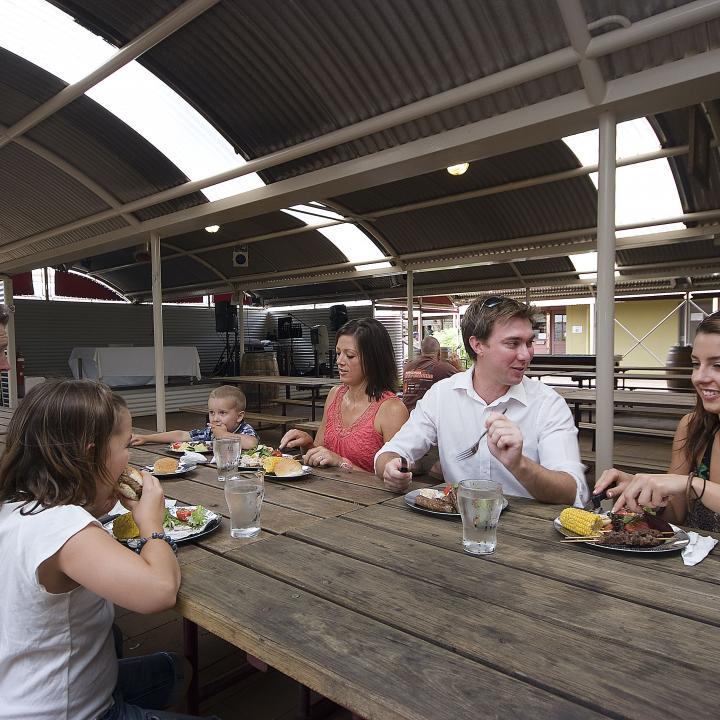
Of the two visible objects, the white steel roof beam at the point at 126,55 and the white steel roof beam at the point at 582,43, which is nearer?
the white steel roof beam at the point at 582,43

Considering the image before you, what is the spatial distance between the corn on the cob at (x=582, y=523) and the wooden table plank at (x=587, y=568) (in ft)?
0.20

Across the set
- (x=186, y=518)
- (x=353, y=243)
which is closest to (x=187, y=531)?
(x=186, y=518)

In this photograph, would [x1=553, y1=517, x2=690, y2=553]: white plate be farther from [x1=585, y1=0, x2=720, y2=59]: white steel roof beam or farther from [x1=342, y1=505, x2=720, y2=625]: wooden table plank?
[x1=585, y1=0, x2=720, y2=59]: white steel roof beam

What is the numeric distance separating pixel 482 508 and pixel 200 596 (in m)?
0.63

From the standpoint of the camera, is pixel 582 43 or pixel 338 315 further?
pixel 338 315

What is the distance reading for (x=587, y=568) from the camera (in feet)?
3.80

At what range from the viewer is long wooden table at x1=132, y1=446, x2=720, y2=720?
2.43 feet

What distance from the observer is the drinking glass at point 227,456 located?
6.61 ft

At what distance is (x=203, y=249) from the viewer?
32.5ft

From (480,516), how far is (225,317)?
12782 millimetres

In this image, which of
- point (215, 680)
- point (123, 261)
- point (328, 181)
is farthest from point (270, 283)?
point (215, 680)

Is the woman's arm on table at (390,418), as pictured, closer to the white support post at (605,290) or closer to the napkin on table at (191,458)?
the napkin on table at (191,458)

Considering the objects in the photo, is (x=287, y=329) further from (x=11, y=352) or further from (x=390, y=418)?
(x=390, y=418)

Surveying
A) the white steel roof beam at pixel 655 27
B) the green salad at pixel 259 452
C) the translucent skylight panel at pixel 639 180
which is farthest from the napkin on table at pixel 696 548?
the translucent skylight panel at pixel 639 180
